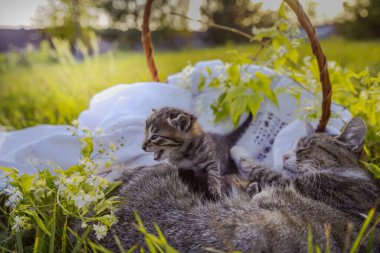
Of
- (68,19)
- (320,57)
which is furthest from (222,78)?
(68,19)

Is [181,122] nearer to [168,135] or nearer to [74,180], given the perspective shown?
[168,135]

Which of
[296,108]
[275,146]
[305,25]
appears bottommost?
[275,146]

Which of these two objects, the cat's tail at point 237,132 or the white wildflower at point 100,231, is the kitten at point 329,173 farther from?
the white wildflower at point 100,231

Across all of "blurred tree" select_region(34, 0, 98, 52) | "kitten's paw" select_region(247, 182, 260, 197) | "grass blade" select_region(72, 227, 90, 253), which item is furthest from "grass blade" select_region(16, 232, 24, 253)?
"blurred tree" select_region(34, 0, 98, 52)

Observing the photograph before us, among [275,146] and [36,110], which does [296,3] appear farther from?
[36,110]

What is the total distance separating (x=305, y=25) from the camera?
1.85 m

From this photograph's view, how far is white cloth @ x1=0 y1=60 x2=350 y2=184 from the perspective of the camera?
2359 millimetres

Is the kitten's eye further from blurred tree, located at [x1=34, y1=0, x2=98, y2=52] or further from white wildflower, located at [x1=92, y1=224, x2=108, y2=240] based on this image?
blurred tree, located at [x1=34, y1=0, x2=98, y2=52]

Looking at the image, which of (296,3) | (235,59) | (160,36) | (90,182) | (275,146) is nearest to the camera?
(90,182)

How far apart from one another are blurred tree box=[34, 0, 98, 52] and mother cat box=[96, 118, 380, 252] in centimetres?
A: 1287

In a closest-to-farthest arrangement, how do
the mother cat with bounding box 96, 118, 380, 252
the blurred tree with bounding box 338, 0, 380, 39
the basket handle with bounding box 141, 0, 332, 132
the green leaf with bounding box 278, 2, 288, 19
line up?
1. the mother cat with bounding box 96, 118, 380, 252
2. the basket handle with bounding box 141, 0, 332, 132
3. the green leaf with bounding box 278, 2, 288, 19
4. the blurred tree with bounding box 338, 0, 380, 39

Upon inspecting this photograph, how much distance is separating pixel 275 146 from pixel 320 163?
45 centimetres

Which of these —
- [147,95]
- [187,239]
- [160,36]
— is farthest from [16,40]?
[187,239]

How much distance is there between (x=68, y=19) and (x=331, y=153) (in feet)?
48.3
